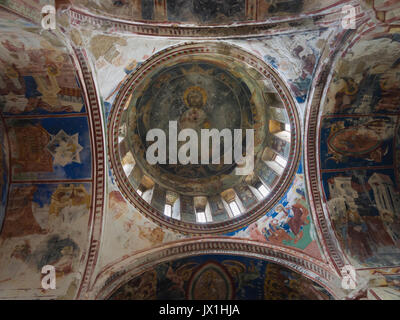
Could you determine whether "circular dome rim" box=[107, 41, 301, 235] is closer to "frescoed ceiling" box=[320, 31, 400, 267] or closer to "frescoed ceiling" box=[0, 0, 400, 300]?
"frescoed ceiling" box=[0, 0, 400, 300]

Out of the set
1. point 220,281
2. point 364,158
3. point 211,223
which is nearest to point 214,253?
point 211,223

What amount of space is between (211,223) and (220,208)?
1224 mm

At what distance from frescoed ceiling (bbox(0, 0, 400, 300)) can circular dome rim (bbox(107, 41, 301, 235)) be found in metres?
0.05

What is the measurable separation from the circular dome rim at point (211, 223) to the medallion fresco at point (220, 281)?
1285 millimetres

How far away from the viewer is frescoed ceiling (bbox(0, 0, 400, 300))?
8.91 m

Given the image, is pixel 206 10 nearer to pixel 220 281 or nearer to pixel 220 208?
pixel 220 208

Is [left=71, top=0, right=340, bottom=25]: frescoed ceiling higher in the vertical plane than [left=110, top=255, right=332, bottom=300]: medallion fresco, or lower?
higher

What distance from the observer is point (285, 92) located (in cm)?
1069

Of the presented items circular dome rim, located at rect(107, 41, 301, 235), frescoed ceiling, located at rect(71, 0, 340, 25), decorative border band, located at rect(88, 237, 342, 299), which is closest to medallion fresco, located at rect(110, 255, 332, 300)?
decorative border band, located at rect(88, 237, 342, 299)

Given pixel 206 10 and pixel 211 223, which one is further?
A: pixel 211 223

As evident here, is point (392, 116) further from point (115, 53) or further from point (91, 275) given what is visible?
point (91, 275)

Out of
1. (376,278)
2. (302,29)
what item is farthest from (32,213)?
(376,278)

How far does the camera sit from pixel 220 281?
11688 millimetres
